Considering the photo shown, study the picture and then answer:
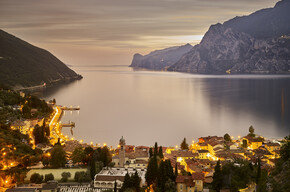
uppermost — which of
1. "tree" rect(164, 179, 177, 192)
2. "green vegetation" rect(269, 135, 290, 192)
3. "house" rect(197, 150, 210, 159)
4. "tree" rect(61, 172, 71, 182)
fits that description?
"green vegetation" rect(269, 135, 290, 192)

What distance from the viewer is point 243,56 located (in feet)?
606

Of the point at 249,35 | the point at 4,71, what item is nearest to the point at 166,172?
the point at 4,71

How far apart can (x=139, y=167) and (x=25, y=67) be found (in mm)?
81544

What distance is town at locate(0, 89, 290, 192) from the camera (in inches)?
575

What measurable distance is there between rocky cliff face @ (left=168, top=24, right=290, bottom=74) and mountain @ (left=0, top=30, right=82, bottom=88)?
9451 cm

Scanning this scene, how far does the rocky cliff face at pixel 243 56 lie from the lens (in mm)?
168175

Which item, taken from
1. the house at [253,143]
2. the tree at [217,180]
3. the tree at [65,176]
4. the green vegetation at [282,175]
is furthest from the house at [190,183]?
the house at [253,143]

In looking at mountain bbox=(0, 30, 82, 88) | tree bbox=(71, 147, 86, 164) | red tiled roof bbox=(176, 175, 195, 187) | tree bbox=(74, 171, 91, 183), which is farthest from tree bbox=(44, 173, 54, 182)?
mountain bbox=(0, 30, 82, 88)

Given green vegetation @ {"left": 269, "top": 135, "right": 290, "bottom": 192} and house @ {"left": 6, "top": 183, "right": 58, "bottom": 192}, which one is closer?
green vegetation @ {"left": 269, "top": 135, "right": 290, "bottom": 192}

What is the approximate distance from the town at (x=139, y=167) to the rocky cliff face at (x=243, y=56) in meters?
153

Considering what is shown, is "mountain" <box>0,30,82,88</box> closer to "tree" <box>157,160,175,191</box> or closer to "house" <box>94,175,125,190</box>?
"house" <box>94,175,125,190</box>

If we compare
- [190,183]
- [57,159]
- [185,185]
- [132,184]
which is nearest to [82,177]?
[57,159]

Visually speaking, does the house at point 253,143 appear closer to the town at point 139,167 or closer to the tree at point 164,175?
the town at point 139,167

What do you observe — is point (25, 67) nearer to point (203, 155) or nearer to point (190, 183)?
point (203, 155)
